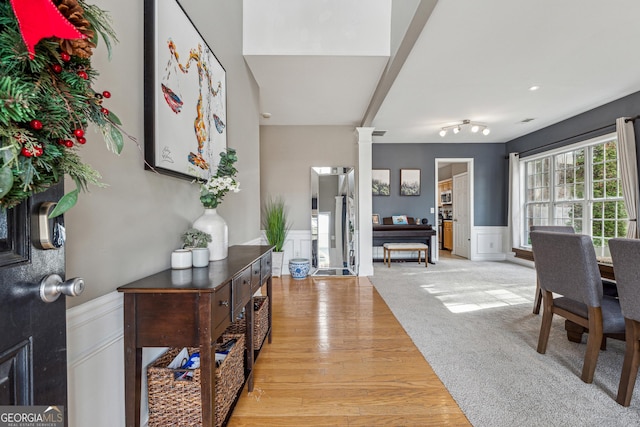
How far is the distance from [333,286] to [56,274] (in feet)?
11.4

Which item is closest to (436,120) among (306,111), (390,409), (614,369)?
(306,111)

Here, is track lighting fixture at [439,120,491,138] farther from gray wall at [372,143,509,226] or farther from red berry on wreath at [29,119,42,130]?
red berry on wreath at [29,119,42,130]

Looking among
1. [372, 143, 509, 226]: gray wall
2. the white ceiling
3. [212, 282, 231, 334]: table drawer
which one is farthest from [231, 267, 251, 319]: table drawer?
[372, 143, 509, 226]: gray wall

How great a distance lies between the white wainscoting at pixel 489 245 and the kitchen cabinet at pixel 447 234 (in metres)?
1.30

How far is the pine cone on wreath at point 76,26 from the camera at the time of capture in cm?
46

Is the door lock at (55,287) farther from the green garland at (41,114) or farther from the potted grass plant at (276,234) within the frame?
the potted grass plant at (276,234)

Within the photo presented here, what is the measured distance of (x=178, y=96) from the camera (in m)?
1.41

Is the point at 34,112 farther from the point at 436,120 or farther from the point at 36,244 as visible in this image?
the point at 436,120

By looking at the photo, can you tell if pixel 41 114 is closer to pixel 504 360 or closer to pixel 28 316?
pixel 28 316

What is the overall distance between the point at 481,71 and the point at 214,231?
313cm

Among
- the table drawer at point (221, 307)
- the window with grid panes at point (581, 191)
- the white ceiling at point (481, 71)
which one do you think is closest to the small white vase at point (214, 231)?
the table drawer at point (221, 307)

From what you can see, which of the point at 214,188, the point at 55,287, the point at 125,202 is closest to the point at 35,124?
the point at 55,287

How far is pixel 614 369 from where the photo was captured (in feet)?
6.04

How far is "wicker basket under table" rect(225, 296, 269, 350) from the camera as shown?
195 centimetres
